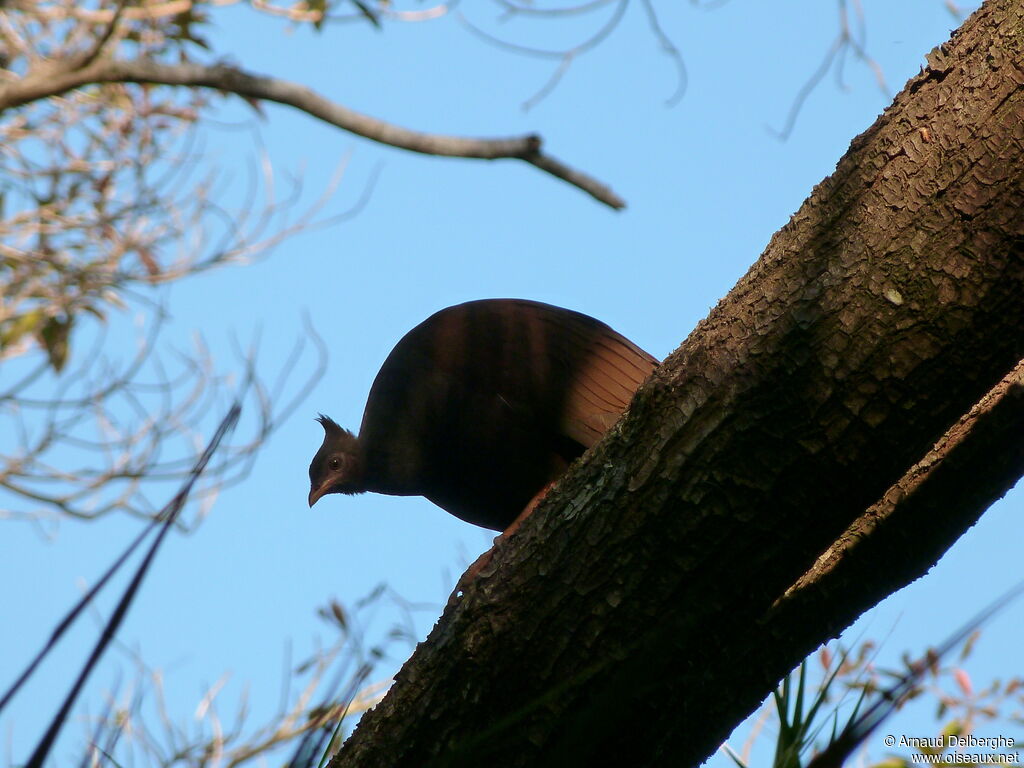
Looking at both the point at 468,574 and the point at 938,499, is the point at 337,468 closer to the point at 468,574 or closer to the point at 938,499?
the point at 468,574

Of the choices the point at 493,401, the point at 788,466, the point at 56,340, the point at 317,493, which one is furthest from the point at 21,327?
the point at 788,466

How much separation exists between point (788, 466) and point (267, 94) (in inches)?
78.4

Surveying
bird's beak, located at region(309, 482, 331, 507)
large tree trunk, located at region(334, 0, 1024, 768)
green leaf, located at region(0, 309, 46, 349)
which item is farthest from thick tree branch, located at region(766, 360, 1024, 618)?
green leaf, located at region(0, 309, 46, 349)

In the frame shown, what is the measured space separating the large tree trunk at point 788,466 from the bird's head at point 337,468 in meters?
2.42

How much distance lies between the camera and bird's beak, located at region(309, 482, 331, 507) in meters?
5.01

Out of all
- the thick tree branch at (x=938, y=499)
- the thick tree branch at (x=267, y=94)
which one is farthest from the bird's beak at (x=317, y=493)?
the thick tree branch at (x=938, y=499)

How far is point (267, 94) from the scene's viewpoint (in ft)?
10.2

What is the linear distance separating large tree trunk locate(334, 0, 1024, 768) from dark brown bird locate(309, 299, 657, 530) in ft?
5.15

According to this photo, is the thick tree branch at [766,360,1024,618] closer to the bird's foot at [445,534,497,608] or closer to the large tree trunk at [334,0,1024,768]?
the large tree trunk at [334,0,1024,768]

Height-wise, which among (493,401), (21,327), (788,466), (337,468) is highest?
(21,327)

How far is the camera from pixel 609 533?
2.28 metres

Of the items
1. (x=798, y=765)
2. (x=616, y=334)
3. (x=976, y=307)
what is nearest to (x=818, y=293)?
(x=976, y=307)

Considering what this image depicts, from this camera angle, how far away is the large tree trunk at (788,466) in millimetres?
2043

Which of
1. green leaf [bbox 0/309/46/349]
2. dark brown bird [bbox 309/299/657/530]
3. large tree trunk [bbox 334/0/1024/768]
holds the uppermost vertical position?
green leaf [bbox 0/309/46/349]
